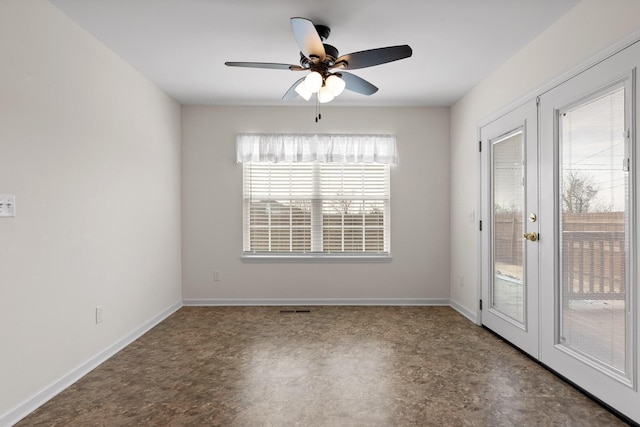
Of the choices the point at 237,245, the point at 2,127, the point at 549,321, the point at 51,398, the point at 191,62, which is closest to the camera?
the point at 2,127

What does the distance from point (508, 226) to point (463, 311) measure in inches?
55.0

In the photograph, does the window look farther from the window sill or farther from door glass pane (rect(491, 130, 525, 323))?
door glass pane (rect(491, 130, 525, 323))

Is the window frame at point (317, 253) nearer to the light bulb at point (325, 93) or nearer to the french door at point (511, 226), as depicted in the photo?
the french door at point (511, 226)

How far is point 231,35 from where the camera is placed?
2.82 metres

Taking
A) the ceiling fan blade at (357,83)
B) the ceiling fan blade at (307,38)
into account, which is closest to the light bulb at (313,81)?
the ceiling fan blade at (307,38)

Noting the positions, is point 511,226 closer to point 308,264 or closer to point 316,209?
point 316,209

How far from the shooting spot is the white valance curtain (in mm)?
4578

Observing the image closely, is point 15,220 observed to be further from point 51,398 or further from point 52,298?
point 51,398

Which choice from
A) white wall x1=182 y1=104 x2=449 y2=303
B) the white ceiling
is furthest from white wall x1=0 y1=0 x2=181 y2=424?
white wall x1=182 y1=104 x2=449 y2=303

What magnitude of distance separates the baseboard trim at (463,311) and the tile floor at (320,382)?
132mm

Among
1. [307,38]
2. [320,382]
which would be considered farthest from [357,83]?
[320,382]

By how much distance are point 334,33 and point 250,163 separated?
2.25 m

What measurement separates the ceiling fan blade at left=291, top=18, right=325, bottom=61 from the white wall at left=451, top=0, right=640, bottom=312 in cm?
172

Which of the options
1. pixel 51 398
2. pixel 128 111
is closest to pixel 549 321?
pixel 51 398
